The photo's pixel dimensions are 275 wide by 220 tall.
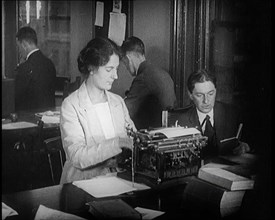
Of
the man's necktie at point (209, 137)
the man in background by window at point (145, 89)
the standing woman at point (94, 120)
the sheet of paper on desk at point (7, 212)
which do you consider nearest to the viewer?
the sheet of paper on desk at point (7, 212)

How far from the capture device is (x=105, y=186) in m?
1.99

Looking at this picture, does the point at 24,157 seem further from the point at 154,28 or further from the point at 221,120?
the point at 221,120

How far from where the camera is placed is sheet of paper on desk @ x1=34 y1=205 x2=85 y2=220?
1.73 metres

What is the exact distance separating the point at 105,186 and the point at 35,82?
0.54 meters

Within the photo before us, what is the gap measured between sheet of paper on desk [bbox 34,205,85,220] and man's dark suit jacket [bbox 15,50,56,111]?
407 millimetres

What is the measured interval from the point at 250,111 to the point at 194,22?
591 millimetres

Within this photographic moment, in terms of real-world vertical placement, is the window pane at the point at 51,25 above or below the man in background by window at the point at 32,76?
above

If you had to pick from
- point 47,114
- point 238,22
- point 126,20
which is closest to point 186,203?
point 47,114

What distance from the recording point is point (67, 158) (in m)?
2.04

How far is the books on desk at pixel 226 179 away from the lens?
192cm

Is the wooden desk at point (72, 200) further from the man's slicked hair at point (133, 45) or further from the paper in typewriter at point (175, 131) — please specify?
the man's slicked hair at point (133, 45)

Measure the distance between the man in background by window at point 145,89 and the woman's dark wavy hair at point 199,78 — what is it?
0.10 m

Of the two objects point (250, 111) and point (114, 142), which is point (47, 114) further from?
point (250, 111)

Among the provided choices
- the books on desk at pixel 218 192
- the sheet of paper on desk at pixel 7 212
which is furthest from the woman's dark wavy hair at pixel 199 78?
the sheet of paper on desk at pixel 7 212
